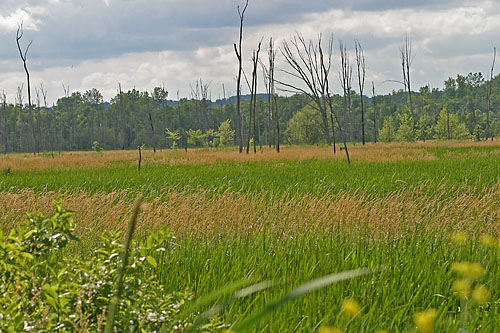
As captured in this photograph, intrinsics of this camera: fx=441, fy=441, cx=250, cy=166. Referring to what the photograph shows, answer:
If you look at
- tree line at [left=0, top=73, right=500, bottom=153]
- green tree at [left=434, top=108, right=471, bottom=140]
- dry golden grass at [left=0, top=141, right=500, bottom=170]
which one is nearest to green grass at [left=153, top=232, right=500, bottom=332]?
dry golden grass at [left=0, top=141, right=500, bottom=170]

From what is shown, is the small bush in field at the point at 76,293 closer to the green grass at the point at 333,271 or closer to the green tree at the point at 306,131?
the green grass at the point at 333,271

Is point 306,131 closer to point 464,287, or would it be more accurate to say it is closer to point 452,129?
point 452,129

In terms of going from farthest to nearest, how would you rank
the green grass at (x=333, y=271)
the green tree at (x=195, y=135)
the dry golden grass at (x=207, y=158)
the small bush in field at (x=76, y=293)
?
the green tree at (x=195, y=135) → the dry golden grass at (x=207, y=158) → the green grass at (x=333, y=271) → the small bush in field at (x=76, y=293)

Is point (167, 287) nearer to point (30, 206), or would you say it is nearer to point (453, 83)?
point (30, 206)

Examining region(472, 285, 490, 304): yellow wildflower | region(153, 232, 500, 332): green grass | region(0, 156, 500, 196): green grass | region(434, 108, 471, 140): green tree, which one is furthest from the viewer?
region(434, 108, 471, 140): green tree

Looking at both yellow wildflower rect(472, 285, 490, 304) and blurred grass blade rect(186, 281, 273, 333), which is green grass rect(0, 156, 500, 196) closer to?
yellow wildflower rect(472, 285, 490, 304)

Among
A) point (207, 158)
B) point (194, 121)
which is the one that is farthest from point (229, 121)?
point (207, 158)

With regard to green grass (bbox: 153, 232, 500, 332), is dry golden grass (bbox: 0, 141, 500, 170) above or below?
above

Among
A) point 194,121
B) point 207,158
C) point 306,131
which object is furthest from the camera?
point 194,121

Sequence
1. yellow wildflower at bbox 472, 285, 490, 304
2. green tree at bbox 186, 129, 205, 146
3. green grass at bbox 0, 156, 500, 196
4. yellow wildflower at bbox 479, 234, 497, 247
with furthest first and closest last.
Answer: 1. green tree at bbox 186, 129, 205, 146
2. green grass at bbox 0, 156, 500, 196
3. yellow wildflower at bbox 479, 234, 497, 247
4. yellow wildflower at bbox 472, 285, 490, 304

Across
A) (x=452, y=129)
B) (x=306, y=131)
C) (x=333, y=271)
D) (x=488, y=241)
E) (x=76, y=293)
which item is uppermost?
(x=306, y=131)

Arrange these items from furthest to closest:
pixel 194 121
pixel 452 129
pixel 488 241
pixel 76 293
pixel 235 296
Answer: pixel 194 121 → pixel 452 129 → pixel 488 241 → pixel 76 293 → pixel 235 296

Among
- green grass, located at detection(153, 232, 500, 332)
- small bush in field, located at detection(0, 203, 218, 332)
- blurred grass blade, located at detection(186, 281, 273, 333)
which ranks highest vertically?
blurred grass blade, located at detection(186, 281, 273, 333)

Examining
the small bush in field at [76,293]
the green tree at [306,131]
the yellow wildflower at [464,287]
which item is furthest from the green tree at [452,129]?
the small bush in field at [76,293]
